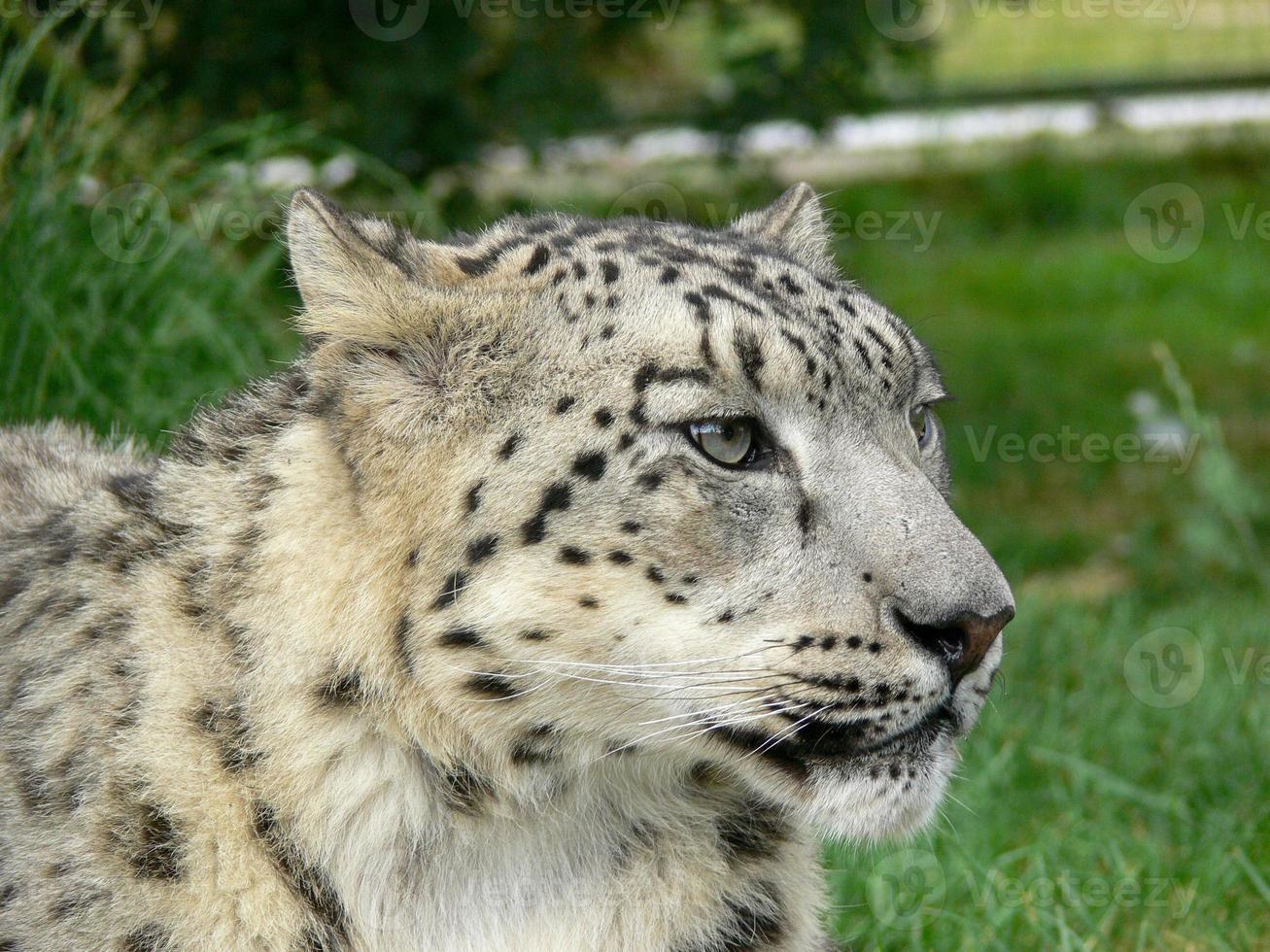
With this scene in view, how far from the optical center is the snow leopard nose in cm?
325

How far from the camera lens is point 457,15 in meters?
7.82

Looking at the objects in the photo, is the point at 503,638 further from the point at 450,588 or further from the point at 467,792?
the point at 467,792

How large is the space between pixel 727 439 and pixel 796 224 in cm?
123

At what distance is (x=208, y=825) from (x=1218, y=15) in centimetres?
1655

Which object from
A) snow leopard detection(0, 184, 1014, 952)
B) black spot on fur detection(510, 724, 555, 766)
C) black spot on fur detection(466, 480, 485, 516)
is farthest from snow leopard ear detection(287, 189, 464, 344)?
black spot on fur detection(510, 724, 555, 766)

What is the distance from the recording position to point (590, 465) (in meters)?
3.38

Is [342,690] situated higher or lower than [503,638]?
lower

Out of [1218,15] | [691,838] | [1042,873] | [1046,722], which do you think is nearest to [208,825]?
[691,838]

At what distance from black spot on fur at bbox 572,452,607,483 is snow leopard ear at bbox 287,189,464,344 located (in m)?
0.48

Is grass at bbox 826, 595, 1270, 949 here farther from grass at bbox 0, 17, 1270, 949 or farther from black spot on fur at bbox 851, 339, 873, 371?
black spot on fur at bbox 851, 339, 873, 371

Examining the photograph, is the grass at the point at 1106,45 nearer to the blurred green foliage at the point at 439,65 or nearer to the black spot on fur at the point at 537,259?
the blurred green foliage at the point at 439,65

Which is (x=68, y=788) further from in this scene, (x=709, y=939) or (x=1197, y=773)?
(x=1197, y=773)

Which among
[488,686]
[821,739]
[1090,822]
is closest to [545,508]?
[488,686]

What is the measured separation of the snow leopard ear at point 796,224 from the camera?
14.5 feet
